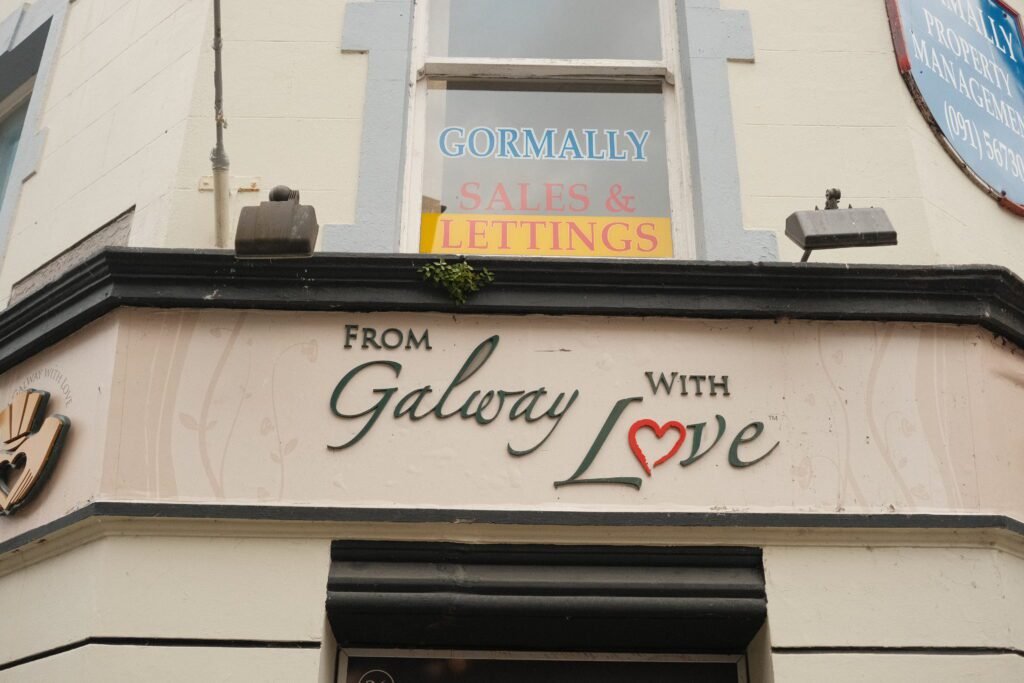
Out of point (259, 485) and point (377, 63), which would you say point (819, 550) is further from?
point (377, 63)

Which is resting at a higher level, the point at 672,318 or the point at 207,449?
the point at 672,318

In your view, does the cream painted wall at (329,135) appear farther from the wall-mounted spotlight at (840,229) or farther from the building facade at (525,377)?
the wall-mounted spotlight at (840,229)

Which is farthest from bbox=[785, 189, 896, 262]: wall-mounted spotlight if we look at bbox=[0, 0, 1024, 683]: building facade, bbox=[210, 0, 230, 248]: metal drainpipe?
bbox=[210, 0, 230, 248]: metal drainpipe

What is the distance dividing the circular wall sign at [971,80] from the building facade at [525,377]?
0.13ft

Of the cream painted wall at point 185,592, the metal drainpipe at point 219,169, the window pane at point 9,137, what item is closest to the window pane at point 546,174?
the metal drainpipe at point 219,169

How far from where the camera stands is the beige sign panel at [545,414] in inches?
203

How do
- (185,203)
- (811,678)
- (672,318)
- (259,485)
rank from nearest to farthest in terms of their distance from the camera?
(811,678), (259,485), (672,318), (185,203)

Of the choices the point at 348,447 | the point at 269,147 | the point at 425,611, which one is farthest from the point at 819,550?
the point at 269,147

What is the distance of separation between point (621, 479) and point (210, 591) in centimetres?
178

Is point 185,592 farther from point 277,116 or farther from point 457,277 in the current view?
point 277,116

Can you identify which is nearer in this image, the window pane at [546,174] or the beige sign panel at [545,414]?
the beige sign panel at [545,414]

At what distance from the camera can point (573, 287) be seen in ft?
18.0

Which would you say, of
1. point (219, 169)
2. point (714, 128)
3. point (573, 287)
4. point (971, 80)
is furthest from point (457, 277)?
point (971, 80)

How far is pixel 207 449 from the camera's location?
522 cm
